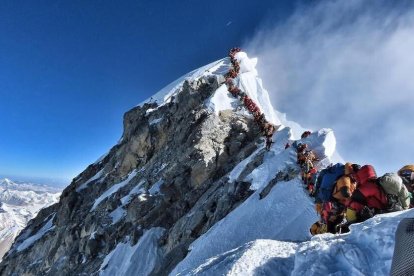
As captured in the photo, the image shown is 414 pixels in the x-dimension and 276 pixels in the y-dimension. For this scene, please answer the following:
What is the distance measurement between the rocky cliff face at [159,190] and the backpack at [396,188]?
1300cm

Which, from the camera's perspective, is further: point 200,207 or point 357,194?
point 200,207

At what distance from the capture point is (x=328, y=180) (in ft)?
41.4

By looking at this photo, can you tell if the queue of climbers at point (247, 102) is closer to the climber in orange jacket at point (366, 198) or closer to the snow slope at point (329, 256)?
the climber in orange jacket at point (366, 198)

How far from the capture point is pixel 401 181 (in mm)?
10391

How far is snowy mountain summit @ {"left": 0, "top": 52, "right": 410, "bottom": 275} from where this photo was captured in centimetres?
919

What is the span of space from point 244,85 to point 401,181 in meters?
33.1

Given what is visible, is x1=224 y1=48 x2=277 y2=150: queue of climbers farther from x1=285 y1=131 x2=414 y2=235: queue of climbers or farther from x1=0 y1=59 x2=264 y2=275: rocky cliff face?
x1=285 y1=131 x2=414 y2=235: queue of climbers

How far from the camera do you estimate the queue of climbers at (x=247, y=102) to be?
2947 centimetres

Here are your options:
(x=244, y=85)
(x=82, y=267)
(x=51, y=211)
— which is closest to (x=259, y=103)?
(x=244, y=85)

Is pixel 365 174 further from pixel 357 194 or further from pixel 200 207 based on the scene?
pixel 200 207

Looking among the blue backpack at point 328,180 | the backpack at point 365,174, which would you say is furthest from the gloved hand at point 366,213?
the blue backpack at point 328,180

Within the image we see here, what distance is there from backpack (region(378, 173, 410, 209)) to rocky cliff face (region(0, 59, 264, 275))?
13003 millimetres

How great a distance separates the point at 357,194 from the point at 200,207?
54.3 ft

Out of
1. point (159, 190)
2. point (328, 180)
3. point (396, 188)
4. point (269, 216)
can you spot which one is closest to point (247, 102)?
point (159, 190)
